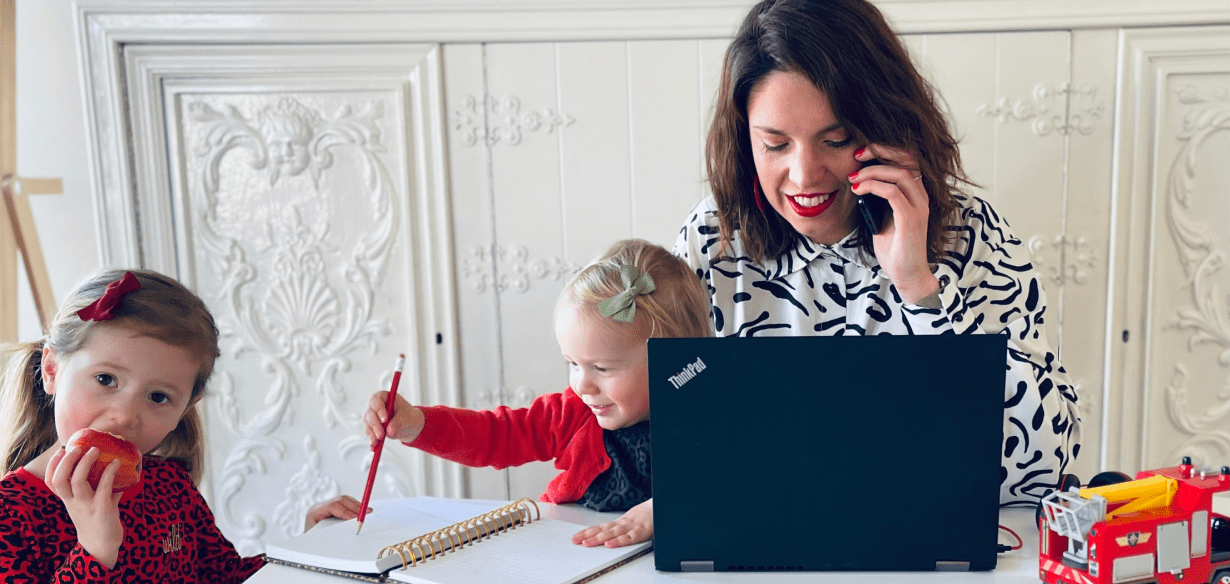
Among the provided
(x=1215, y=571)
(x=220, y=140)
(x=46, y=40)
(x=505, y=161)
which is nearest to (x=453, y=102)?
(x=505, y=161)

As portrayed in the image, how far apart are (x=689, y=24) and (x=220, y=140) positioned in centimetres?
115

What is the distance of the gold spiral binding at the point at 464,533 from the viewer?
902 mm

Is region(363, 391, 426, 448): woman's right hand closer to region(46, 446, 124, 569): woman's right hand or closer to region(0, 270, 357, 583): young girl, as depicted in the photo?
region(0, 270, 357, 583): young girl

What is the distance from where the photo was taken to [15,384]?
113cm

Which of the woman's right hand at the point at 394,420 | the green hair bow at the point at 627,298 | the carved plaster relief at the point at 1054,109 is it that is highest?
the carved plaster relief at the point at 1054,109

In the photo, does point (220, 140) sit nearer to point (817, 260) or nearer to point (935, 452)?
point (817, 260)

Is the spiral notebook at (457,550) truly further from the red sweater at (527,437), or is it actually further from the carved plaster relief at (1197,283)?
the carved plaster relief at (1197,283)

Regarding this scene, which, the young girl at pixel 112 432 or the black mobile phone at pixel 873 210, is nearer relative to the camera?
the young girl at pixel 112 432

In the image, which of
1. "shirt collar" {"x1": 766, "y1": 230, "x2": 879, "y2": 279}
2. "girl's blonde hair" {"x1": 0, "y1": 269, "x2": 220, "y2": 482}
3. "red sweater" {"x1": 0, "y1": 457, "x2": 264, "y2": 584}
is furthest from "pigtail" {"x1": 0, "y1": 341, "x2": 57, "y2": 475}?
"shirt collar" {"x1": 766, "y1": 230, "x2": 879, "y2": 279}

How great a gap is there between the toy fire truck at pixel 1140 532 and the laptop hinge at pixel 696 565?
0.31 m

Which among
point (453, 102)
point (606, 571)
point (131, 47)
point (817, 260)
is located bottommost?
point (606, 571)

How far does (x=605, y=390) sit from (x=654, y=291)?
146mm

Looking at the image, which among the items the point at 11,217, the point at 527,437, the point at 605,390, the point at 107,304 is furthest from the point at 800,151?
the point at 11,217

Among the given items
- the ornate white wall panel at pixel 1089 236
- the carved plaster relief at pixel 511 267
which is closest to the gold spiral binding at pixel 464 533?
the carved plaster relief at pixel 511 267
